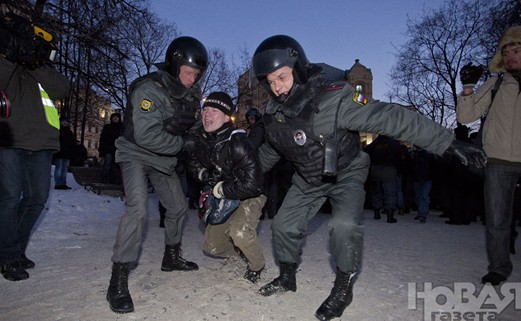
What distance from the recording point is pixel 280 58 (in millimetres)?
2781

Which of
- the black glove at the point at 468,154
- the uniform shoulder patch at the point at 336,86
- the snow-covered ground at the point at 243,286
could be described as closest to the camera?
the black glove at the point at 468,154

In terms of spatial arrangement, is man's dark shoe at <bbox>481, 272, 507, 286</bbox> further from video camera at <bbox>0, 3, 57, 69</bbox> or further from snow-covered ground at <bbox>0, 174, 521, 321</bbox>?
video camera at <bbox>0, 3, 57, 69</bbox>

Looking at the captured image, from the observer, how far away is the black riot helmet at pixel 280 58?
279 cm

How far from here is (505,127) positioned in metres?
3.28

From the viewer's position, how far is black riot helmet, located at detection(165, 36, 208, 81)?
317 cm

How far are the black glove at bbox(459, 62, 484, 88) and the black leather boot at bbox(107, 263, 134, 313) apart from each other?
334 cm

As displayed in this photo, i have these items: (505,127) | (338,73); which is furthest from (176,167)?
(505,127)

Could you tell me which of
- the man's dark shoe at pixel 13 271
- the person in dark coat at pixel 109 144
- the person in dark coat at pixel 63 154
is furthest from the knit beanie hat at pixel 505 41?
the person in dark coat at pixel 63 154

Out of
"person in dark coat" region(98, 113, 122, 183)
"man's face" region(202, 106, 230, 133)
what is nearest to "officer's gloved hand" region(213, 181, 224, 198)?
"man's face" region(202, 106, 230, 133)

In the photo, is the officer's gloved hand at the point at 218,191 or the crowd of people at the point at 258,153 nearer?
the crowd of people at the point at 258,153

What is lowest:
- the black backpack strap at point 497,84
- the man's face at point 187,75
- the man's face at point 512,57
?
the man's face at point 187,75

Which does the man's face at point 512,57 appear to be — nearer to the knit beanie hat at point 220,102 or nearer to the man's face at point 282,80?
the man's face at point 282,80

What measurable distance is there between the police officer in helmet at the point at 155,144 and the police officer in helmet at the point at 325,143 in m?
0.66

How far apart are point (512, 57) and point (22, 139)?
14.2 ft
